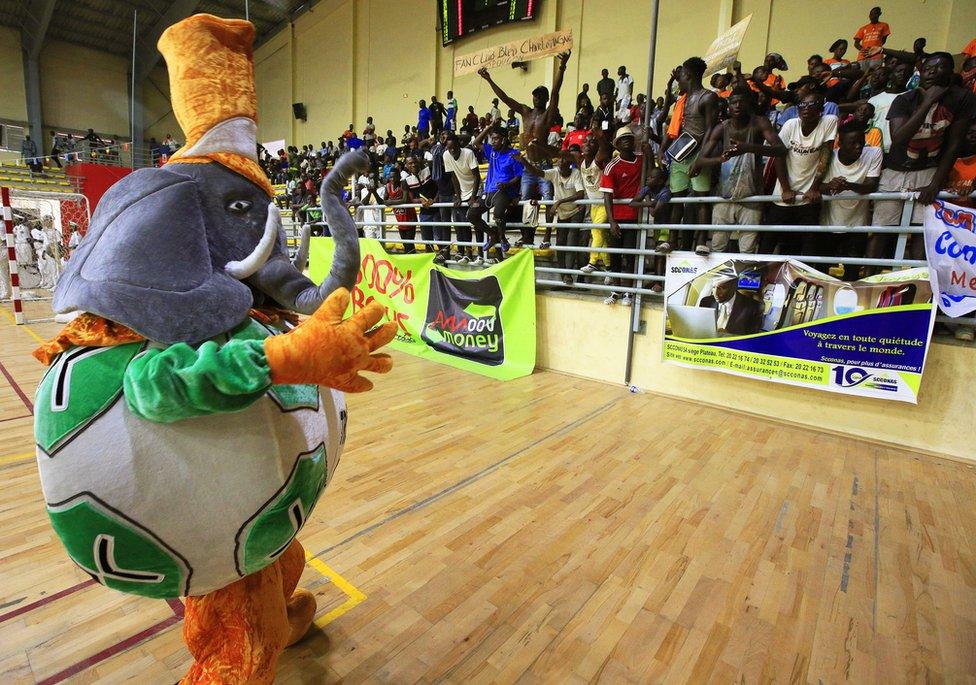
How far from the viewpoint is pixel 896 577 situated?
2.05 metres

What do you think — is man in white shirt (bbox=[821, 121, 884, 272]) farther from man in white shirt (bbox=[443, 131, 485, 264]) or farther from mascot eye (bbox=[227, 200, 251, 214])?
mascot eye (bbox=[227, 200, 251, 214])

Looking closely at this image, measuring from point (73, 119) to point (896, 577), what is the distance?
2651cm

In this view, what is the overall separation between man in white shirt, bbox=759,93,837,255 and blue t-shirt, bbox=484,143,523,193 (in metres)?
2.53

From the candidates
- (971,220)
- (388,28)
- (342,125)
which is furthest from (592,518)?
(342,125)

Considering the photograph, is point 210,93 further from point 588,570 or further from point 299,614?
point 588,570

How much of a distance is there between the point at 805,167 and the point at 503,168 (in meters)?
2.84

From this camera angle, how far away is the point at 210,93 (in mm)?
1201

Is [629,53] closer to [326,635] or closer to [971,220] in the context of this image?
[971,220]

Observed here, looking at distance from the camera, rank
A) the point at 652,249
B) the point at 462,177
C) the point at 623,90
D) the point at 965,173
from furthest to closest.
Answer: the point at 623,90, the point at 462,177, the point at 652,249, the point at 965,173

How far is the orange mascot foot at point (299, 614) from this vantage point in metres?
1.60

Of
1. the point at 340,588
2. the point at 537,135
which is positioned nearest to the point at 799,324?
the point at 537,135

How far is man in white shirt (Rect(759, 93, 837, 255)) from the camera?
3625mm

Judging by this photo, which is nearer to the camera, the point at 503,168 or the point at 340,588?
the point at 340,588

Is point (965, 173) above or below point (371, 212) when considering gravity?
above
